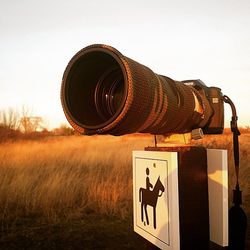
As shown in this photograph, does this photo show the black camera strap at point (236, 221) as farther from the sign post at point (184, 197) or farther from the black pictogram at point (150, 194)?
the black pictogram at point (150, 194)

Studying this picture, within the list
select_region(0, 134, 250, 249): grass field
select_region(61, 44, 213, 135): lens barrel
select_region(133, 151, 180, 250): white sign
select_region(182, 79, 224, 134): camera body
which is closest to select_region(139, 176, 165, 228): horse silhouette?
select_region(133, 151, 180, 250): white sign

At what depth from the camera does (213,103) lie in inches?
61.4

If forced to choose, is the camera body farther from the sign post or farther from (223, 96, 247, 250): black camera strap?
the sign post

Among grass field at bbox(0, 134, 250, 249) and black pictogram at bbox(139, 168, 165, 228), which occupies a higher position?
black pictogram at bbox(139, 168, 165, 228)

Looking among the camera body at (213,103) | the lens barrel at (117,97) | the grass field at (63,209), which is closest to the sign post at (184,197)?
the lens barrel at (117,97)

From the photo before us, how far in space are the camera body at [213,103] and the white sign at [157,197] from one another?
0.35 metres

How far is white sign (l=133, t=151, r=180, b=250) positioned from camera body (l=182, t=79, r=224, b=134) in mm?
347

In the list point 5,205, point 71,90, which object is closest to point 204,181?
point 71,90

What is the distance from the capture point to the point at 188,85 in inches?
59.8

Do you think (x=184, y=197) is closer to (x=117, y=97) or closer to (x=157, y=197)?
(x=157, y=197)

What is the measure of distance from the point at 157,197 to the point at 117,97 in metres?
0.39

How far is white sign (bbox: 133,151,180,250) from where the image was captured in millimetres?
1209

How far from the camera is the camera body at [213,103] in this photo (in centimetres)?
155

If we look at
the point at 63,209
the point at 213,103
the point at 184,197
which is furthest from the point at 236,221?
the point at 63,209
